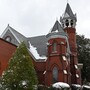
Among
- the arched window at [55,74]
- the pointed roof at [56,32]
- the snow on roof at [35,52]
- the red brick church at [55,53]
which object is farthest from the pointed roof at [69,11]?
the arched window at [55,74]

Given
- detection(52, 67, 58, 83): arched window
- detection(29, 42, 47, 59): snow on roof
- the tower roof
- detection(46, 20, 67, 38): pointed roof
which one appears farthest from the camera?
the tower roof

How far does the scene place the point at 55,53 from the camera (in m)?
36.3

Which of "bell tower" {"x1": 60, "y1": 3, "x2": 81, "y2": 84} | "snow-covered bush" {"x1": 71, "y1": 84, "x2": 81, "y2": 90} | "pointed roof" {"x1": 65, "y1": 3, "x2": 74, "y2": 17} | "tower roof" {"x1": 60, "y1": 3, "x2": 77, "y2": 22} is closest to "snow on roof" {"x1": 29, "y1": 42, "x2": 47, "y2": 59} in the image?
"bell tower" {"x1": 60, "y1": 3, "x2": 81, "y2": 84}

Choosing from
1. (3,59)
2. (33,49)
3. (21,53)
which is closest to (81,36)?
(33,49)

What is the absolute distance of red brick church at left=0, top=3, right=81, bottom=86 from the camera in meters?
35.7

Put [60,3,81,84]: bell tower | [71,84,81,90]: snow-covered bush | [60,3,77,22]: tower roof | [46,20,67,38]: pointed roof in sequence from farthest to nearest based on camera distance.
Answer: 1. [60,3,77,22]: tower roof
2. [60,3,81,84]: bell tower
3. [71,84,81,90]: snow-covered bush
4. [46,20,67,38]: pointed roof

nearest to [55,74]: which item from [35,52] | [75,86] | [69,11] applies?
[75,86]

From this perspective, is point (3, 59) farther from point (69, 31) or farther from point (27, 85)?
point (69, 31)

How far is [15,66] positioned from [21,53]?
168cm

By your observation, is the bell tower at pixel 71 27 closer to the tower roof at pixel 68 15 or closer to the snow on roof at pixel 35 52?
the tower roof at pixel 68 15

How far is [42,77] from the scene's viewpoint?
38062mm

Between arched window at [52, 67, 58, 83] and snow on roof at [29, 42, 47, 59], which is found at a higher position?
snow on roof at [29, 42, 47, 59]

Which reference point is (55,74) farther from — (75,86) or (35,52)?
(35,52)

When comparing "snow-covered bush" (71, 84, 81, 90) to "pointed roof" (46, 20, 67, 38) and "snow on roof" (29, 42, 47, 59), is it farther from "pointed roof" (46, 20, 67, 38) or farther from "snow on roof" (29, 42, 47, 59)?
"pointed roof" (46, 20, 67, 38)
